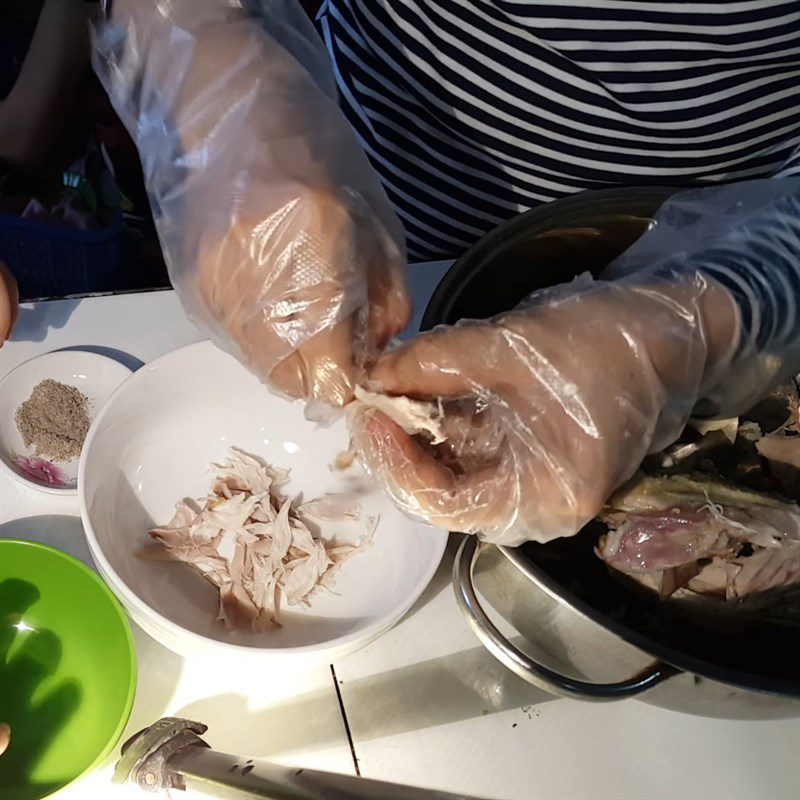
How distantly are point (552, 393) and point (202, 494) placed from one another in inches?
16.9

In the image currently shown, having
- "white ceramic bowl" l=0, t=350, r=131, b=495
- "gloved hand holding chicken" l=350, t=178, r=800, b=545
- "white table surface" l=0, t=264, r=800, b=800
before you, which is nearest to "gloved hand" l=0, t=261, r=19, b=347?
"white ceramic bowl" l=0, t=350, r=131, b=495

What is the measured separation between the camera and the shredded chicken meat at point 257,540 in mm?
729

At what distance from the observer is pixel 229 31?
66 centimetres

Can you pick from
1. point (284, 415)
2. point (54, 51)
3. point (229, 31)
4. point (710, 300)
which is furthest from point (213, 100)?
point (54, 51)

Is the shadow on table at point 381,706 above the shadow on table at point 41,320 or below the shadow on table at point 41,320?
below

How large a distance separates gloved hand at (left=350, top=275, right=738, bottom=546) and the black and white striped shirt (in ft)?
0.41

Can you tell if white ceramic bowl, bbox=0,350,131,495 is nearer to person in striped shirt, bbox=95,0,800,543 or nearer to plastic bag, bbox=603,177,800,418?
person in striped shirt, bbox=95,0,800,543

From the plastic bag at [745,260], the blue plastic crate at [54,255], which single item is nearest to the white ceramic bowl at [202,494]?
the plastic bag at [745,260]

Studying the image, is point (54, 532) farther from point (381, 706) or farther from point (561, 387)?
point (561, 387)

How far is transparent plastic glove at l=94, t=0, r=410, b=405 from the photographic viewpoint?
59cm

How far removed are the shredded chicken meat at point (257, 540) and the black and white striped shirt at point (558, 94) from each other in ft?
1.32

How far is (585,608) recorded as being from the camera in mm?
498

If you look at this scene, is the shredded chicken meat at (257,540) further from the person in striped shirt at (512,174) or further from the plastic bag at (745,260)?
the plastic bag at (745,260)

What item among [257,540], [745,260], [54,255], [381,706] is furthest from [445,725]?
[54,255]
